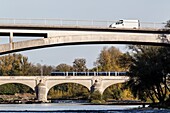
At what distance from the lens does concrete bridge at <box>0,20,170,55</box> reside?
55.6 metres

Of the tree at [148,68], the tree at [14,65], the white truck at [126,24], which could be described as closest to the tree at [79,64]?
the tree at [14,65]

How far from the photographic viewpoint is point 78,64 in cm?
17512

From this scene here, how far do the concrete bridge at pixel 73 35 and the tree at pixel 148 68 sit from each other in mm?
9276

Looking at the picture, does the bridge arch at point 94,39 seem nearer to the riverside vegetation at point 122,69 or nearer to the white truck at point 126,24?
the white truck at point 126,24

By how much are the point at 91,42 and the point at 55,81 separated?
7934 centimetres

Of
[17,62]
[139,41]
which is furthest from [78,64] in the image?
[139,41]

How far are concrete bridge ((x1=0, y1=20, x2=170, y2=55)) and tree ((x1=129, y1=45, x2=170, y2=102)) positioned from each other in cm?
928

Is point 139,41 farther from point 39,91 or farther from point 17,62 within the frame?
point 17,62

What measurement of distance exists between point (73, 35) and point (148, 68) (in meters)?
18.2

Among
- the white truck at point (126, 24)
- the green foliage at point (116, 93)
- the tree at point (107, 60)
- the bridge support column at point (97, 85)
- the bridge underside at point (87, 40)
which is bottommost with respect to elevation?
the green foliage at point (116, 93)

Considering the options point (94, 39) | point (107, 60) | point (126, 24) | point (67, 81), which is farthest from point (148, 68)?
point (107, 60)

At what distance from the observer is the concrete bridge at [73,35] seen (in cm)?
5562

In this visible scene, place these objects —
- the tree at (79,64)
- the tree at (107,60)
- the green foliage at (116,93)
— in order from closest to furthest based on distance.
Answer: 1. the green foliage at (116,93)
2. the tree at (107,60)
3. the tree at (79,64)

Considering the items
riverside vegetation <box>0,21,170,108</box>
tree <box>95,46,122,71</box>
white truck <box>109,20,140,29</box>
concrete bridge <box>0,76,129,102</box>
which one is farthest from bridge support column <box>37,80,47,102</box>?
white truck <box>109,20,140,29</box>
